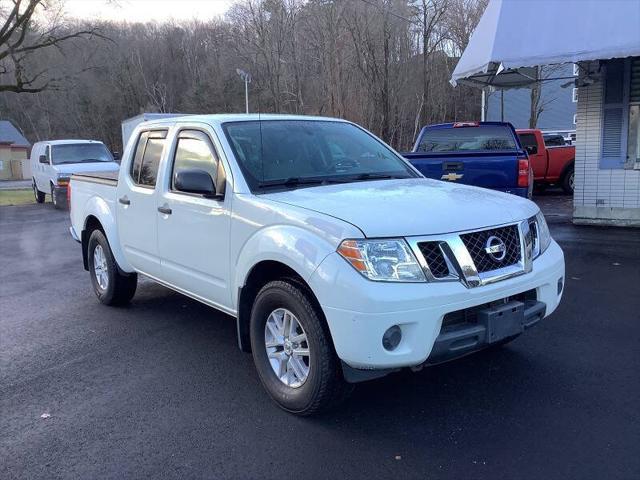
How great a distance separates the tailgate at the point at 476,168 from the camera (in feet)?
29.0

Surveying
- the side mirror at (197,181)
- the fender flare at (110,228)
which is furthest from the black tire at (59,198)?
the side mirror at (197,181)

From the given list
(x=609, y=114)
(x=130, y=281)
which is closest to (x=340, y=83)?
(x=609, y=114)

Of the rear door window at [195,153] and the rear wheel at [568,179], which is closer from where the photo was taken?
the rear door window at [195,153]

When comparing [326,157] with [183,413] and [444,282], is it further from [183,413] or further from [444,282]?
[183,413]

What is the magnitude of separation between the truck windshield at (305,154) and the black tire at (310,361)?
85 centimetres

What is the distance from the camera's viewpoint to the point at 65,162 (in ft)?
60.4

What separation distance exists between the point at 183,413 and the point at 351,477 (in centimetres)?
132

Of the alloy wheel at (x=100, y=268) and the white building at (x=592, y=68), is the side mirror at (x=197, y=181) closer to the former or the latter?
the alloy wheel at (x=100, y=268)

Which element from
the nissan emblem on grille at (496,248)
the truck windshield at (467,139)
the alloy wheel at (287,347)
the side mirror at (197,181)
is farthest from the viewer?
the truck windshield at (467,139)

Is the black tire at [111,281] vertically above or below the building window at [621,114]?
below

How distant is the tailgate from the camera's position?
883 centimetres

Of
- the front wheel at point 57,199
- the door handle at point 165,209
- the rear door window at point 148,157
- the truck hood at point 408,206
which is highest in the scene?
the rear door window at point 148,157

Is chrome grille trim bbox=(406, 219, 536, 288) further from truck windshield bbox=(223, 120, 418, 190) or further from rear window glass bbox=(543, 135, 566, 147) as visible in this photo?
rear window glass bbox=(543, 135, 566, 147)

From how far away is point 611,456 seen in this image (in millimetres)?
3145
